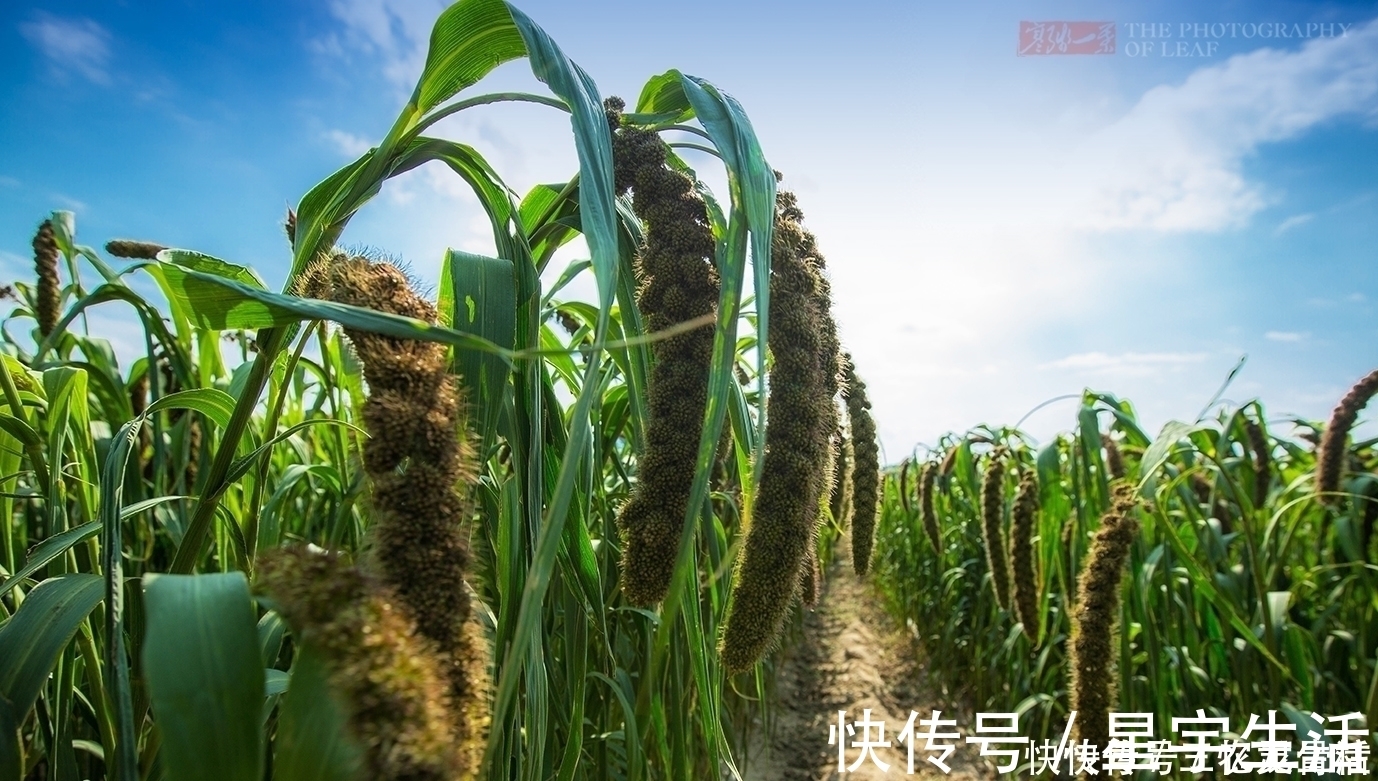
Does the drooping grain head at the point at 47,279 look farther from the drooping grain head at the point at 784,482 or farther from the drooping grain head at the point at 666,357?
the drooping grain head at the point at 784,482

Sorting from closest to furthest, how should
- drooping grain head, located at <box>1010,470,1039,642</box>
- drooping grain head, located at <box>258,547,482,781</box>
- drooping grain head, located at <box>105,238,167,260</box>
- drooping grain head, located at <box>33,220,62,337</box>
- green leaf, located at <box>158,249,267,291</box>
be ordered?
drooping grain head, located at <box>258,547,482,781</box>
green leaf, located at <box>158,249,267,291</box>
drooping grain head, located at <box>33,220,62,337</box>
drooping grain head, located at <box>105,238,167,260</box>
drooping grain head, located at <box>1010,470,1039,642</box>

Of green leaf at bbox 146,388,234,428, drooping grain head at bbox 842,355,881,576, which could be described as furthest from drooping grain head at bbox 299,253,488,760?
drooping grain head at bbox 842,355,881,576

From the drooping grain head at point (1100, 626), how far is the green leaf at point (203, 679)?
6.50ft

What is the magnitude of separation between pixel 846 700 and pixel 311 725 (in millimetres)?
5093

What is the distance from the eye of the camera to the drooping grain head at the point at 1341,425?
2.40m

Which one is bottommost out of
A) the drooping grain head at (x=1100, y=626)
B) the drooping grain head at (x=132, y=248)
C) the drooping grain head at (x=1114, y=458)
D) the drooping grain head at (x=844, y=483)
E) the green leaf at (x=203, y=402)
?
the drooping grain head at (x=1100, y=626)

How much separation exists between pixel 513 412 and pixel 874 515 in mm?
802

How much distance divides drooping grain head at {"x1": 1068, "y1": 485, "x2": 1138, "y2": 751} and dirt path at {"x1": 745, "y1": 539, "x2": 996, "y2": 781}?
2.54 feet

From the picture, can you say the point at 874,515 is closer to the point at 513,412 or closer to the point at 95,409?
the point at 513,412

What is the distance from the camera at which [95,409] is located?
2.61 metres

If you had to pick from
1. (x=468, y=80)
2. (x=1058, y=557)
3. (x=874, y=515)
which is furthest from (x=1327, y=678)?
(x=468, y=80)

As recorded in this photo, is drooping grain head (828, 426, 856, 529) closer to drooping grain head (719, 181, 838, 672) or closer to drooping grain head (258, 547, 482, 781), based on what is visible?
drooping grain head (719, 181, 838, 672)

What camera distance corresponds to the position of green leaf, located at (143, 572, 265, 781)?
0.48 m

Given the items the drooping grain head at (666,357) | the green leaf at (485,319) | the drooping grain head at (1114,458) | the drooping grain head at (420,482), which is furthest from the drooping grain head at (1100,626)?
the drooping grain head at (420,482)
